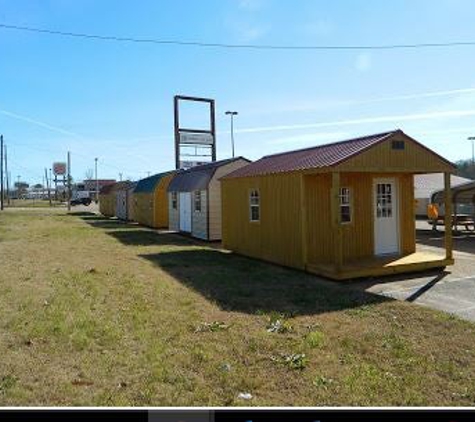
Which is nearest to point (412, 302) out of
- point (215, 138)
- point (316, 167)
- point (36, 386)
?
point (316, 167)

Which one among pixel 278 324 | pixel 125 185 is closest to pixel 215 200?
pixel 278 324

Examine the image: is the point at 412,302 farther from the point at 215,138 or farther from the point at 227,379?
the point at 215,138

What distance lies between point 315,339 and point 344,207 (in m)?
7.23

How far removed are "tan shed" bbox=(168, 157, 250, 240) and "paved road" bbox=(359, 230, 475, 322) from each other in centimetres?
1028

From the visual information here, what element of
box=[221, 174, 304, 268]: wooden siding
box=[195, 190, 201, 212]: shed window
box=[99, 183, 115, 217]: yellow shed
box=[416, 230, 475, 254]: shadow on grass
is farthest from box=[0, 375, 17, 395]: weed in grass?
box=[99, 183, 115, 217]: yellow shed

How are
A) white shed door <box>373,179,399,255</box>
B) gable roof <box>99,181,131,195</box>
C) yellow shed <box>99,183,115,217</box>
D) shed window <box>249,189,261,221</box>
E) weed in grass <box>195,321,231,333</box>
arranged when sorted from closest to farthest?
weed in grass <box>195,321,231,333</box>
white shed door <box>373,179,399,255</box>
shed window <box>249,189,261,221</box>
gable roof <box>99,181,131,195</box>
yellow shed <box>99,183,115,217</box>

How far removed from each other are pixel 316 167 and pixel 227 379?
7.29 m

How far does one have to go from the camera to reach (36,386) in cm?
519

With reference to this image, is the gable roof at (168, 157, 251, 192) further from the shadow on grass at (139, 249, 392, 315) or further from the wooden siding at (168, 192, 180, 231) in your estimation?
the shadow on grass at (139, 249, 392, 315)

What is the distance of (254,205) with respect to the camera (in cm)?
1589

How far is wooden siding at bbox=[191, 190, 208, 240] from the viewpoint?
22516 millimetres

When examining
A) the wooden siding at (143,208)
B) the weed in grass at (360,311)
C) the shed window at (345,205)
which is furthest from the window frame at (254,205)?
the wooden siding at (143,208)

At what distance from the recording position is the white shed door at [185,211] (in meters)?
25.1

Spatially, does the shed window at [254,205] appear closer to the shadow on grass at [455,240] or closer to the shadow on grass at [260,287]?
the shadow on grass at [260,287]
